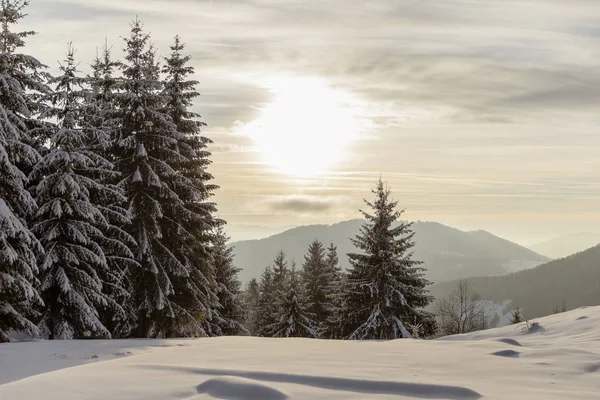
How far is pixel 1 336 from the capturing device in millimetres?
13789

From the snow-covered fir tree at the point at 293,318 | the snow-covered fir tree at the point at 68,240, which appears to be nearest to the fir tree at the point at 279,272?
the snow-covered fir tree at the point at 293,318

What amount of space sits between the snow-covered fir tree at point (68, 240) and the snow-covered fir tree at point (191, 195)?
3.51m

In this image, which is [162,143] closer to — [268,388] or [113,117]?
[113,117]

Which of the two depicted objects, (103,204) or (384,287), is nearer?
(103,204)

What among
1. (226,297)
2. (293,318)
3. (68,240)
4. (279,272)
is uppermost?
(68,240)

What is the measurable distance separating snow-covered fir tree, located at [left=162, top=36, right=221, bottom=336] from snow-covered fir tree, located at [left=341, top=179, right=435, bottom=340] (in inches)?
322

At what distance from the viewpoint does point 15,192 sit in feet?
49.3

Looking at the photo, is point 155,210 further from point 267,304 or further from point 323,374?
point 267,304

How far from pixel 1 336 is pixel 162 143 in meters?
9.28

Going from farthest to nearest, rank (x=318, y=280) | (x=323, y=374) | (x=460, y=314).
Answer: (x=460, y=314) → (x=318, y=280) → (x=323, y=374)

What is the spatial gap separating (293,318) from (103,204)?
61.9 ft

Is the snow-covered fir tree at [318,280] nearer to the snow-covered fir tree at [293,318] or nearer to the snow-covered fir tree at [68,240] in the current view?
the snow-covered fir tree at [293,318]

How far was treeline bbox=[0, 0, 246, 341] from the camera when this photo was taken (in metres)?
15.2

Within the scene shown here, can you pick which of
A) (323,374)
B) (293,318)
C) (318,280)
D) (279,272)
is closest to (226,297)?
(293,318)
